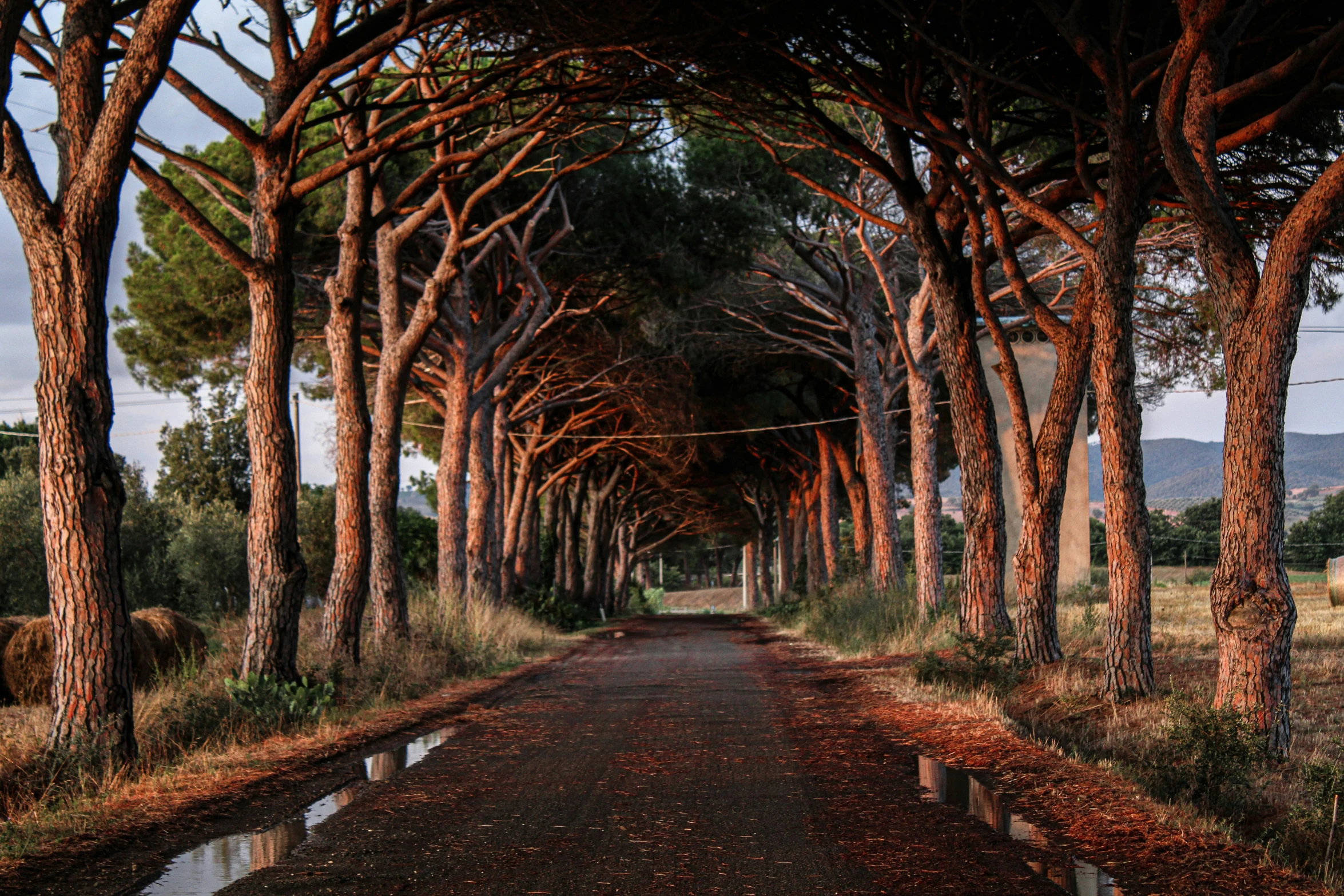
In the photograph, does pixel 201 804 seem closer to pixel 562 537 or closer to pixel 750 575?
pixel 562 537

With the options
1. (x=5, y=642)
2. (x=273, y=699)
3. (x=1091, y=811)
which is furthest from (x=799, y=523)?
(x=1091, y=811)

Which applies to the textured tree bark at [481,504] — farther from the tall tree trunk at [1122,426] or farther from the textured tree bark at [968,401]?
the tall tree trunk at [1122,426]

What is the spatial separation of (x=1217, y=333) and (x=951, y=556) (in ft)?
214

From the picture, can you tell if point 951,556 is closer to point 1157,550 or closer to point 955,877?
point 1157,550

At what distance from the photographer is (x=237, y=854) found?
578cm

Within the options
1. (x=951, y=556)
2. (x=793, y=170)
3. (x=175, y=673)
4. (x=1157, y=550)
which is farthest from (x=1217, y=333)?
(x=951, y=556)

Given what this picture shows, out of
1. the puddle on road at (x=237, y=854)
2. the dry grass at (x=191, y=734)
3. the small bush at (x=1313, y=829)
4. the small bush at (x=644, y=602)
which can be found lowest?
the small bush at (x=644, y=602)

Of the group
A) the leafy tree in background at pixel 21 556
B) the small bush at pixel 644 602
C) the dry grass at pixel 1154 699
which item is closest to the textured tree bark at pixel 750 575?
the small bush at pixel 644 602

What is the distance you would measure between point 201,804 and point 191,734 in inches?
108

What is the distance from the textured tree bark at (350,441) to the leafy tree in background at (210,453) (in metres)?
25.7

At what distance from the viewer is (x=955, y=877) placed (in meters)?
5.13

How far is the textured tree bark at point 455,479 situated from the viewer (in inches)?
860

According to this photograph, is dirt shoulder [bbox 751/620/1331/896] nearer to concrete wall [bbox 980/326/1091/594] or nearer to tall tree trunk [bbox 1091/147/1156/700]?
tall tree trunk [bbox 1091/147/1156/700]

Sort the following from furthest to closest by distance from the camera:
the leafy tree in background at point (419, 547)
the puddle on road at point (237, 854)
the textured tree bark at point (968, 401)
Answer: the leafy tree in background at point (419, 547)
the textured tree bark at point (968, 401)
the puddle on road at point (237, 854)
